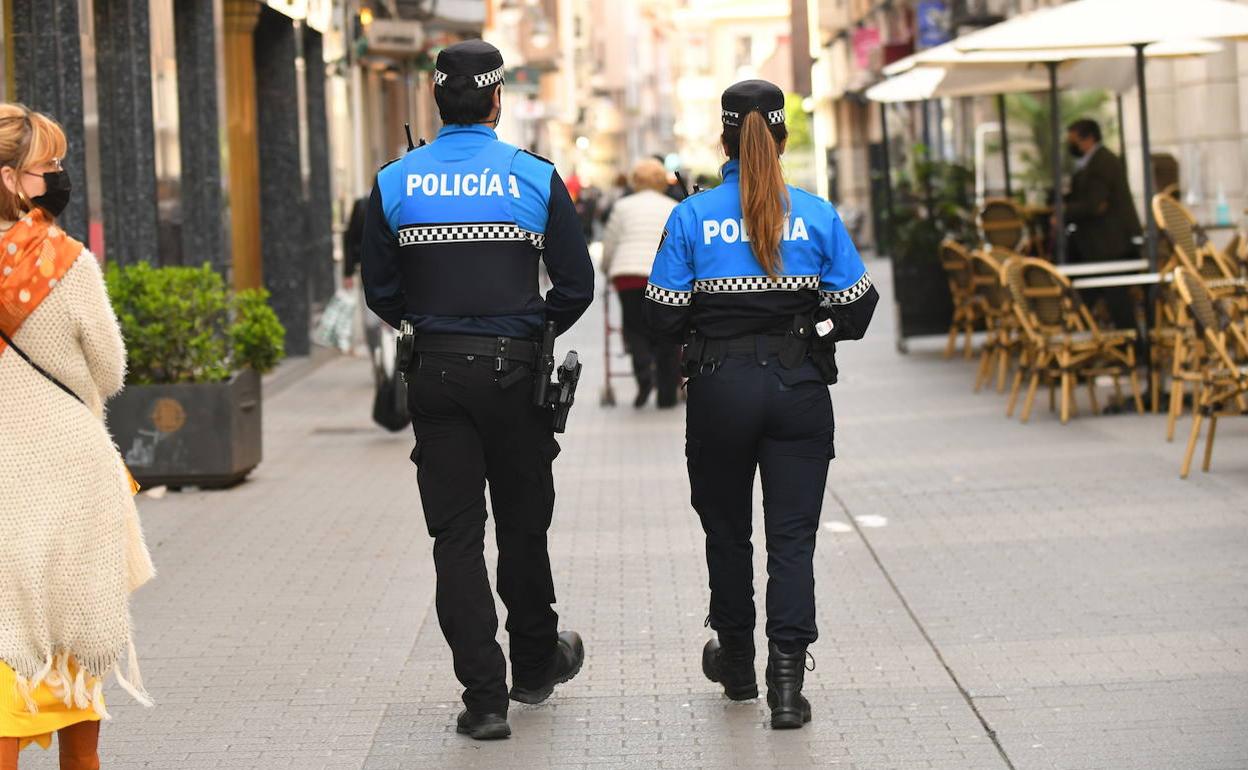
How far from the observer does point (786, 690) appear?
20.4 ft

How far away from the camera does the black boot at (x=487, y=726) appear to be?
620 cm

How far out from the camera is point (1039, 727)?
6176mm

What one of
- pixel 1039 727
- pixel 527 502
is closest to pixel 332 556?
pixel 527 502

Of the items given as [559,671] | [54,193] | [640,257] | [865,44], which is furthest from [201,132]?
[865,44]

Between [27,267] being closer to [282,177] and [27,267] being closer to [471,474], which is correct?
[471,474]

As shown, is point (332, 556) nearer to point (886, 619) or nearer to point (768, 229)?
point (886, 619)

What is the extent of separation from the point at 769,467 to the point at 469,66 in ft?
4.70

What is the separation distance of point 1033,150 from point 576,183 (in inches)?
717

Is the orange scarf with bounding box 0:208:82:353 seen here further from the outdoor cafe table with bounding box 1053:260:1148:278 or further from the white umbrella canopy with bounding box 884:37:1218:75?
the white umbrella canopy with bounding box 884:37:1218:75

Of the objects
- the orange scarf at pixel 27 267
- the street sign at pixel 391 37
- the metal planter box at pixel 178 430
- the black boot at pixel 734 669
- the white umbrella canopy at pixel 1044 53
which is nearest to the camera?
the orange scarf at pixel 27 267

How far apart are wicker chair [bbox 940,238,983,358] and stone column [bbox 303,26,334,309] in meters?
7.27

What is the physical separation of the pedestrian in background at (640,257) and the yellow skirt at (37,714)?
10.4 metres

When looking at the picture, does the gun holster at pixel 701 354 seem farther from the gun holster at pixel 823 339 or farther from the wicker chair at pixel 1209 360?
the wicker chair at pixel 1209 360

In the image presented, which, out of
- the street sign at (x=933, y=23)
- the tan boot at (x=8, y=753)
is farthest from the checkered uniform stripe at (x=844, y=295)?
the street sign at (x=933, y=23)
